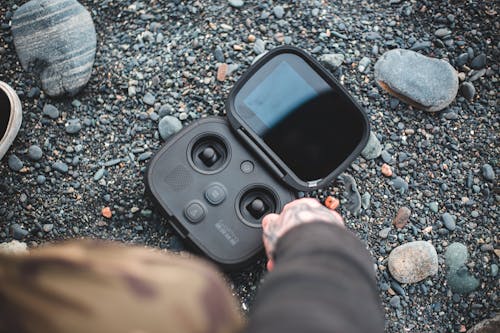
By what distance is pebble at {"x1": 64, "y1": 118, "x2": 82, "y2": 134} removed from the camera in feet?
4.01

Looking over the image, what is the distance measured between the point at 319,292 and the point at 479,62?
931 mm

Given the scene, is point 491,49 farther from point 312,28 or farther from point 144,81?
point 144,81

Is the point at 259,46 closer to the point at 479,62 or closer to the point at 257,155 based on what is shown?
the point at 257,155

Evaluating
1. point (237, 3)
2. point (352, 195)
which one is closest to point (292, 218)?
point (352, 195)

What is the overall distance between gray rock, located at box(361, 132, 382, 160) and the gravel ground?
0.9 inches

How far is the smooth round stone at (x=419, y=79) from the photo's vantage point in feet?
4.04

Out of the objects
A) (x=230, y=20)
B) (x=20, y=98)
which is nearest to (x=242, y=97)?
(x=230, y=20)

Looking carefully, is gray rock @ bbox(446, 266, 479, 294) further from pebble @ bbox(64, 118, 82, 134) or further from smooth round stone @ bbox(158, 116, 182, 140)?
pebble @ bbox(64, 118, 82, 134)

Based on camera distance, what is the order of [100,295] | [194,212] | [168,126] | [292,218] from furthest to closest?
1. [168,126]
2. [194,212]
3. [292,218]
4. [100,295]

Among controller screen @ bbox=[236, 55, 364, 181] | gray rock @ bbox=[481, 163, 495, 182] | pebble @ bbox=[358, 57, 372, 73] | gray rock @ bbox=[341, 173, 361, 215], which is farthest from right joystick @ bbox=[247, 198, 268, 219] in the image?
gray rock @ bbox=[481, 163, 495, 182]

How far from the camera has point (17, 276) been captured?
52 centimetres

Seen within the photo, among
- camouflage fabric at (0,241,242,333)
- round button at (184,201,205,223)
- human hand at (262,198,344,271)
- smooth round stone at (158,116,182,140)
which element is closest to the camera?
camouflage fabric at (0,241,242,333)

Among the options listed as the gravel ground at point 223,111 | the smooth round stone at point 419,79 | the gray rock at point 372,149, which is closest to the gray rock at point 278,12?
the gravel ground at point 223,111

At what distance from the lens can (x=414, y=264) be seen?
3.80ft
